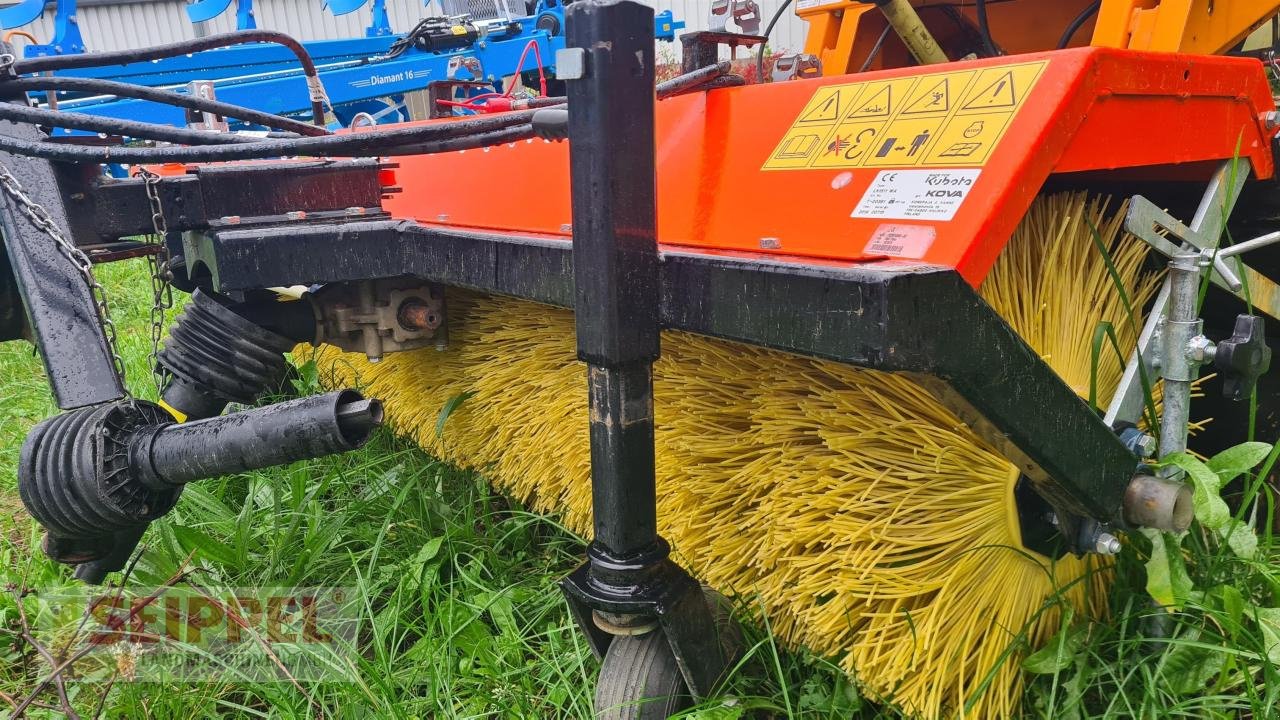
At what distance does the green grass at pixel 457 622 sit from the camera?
1277mm

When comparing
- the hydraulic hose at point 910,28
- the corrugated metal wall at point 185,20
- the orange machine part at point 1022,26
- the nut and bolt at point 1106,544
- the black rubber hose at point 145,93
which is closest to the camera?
the nut and bolt at point 1106,544

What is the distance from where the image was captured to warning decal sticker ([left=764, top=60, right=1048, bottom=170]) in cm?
100

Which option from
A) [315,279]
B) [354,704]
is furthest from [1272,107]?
[354,704]

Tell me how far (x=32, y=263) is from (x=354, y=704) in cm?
80

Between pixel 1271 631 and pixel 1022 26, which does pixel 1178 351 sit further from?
pixel 1022 26

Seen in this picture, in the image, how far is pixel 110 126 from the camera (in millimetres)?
1321

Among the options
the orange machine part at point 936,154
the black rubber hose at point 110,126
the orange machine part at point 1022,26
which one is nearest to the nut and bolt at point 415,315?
the orange machine part at point 936,154

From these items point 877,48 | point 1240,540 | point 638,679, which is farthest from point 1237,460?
point 877,48

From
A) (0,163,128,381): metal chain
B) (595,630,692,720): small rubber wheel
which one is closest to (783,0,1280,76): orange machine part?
(595,630,692,720): small rubber wheel

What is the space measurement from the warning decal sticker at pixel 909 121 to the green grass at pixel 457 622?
68 centimetres

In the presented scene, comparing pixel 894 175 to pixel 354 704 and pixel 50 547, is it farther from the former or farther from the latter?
pixel 50 547

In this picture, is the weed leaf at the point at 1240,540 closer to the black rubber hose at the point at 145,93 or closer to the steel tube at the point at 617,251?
the steel tube at the point at 617,251

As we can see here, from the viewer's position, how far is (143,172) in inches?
57.2

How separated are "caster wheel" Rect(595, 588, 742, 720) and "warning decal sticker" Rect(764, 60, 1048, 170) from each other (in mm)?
654
